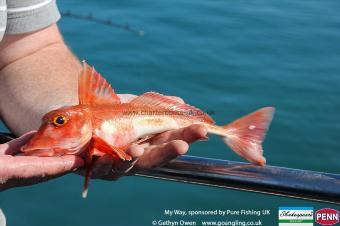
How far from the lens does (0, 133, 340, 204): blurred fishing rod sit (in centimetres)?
134

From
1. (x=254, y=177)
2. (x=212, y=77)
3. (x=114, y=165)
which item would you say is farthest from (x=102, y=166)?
(x=212, y=77)

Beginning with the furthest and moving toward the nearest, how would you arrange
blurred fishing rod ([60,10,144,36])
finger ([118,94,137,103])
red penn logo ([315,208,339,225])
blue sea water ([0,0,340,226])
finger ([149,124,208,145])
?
blurred fishing rod ([60,10,144,36]) < blue sea water ([0,0,340,226]) < red penn logo ([315,208,339,225]) < finger ([118,94,137,103]) < finger ([149,124,208,145])

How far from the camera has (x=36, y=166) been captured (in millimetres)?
1376

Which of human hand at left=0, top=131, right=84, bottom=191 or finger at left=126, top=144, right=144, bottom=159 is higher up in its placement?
finger at left=126, top=144, right=144, bottom=159

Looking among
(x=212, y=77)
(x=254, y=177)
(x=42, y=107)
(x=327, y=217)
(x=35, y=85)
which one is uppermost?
(x=212, y=77)

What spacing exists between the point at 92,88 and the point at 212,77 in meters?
4.06

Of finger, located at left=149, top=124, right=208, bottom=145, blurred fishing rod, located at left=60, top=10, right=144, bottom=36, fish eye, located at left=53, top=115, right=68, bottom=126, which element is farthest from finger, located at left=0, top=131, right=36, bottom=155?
blurred fishing rod, located at left=60, top=10, right=144, bottom=36

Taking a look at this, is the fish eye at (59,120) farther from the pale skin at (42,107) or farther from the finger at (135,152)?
the finger at (135,152)

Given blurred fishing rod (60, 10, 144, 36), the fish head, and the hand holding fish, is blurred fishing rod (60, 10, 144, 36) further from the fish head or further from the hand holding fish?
the hand holding fish

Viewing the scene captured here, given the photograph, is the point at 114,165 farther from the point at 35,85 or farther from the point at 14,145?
the point at 35,85

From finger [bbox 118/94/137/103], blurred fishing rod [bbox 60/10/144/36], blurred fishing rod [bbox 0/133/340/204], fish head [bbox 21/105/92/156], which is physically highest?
blurred fishing rod [bbox 60/10/144/36]

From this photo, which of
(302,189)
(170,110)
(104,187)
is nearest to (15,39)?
(170,110)

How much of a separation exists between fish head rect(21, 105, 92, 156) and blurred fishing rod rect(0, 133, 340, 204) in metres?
0.24

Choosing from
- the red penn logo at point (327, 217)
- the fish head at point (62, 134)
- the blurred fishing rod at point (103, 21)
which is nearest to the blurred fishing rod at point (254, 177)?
the fish head at point (62, 134)
